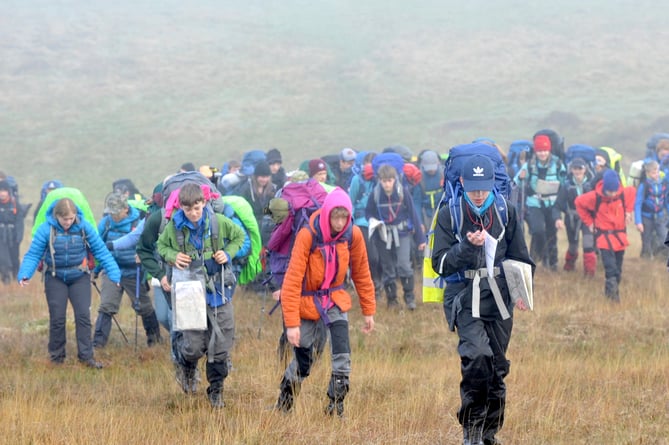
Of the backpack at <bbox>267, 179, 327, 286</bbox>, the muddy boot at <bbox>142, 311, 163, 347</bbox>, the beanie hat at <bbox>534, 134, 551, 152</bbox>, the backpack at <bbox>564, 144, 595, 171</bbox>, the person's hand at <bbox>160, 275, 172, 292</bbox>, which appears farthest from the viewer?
the backpack at <bbox>564, 144, 595, 171</bbox>

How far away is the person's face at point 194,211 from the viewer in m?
6.89

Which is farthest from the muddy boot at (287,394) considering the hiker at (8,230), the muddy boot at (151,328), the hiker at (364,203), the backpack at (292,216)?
the hiker at (8,230)

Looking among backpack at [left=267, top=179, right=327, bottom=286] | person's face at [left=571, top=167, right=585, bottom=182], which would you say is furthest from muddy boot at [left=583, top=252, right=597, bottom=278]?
backpack at [left=267, top=179, right=327, bottom=286]

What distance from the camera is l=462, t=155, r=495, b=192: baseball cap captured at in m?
5.55

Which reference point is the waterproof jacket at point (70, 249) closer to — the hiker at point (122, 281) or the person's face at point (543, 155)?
the hiker at point (122, 281)

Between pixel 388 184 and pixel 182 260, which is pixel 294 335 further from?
pixel 388 184

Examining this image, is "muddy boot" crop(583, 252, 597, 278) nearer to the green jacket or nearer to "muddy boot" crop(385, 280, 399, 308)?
"muddy boot" crop(385, 280, 399, 308)

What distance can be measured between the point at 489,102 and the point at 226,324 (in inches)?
1766

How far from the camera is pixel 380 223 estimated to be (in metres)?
11.9

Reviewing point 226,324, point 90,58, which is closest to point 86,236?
point 226,324

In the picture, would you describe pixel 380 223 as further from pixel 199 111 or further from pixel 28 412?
pixel 199 111

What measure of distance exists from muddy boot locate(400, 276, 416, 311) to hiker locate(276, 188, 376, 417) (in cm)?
540

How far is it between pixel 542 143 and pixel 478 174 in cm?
843

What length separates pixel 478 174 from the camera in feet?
18.2
